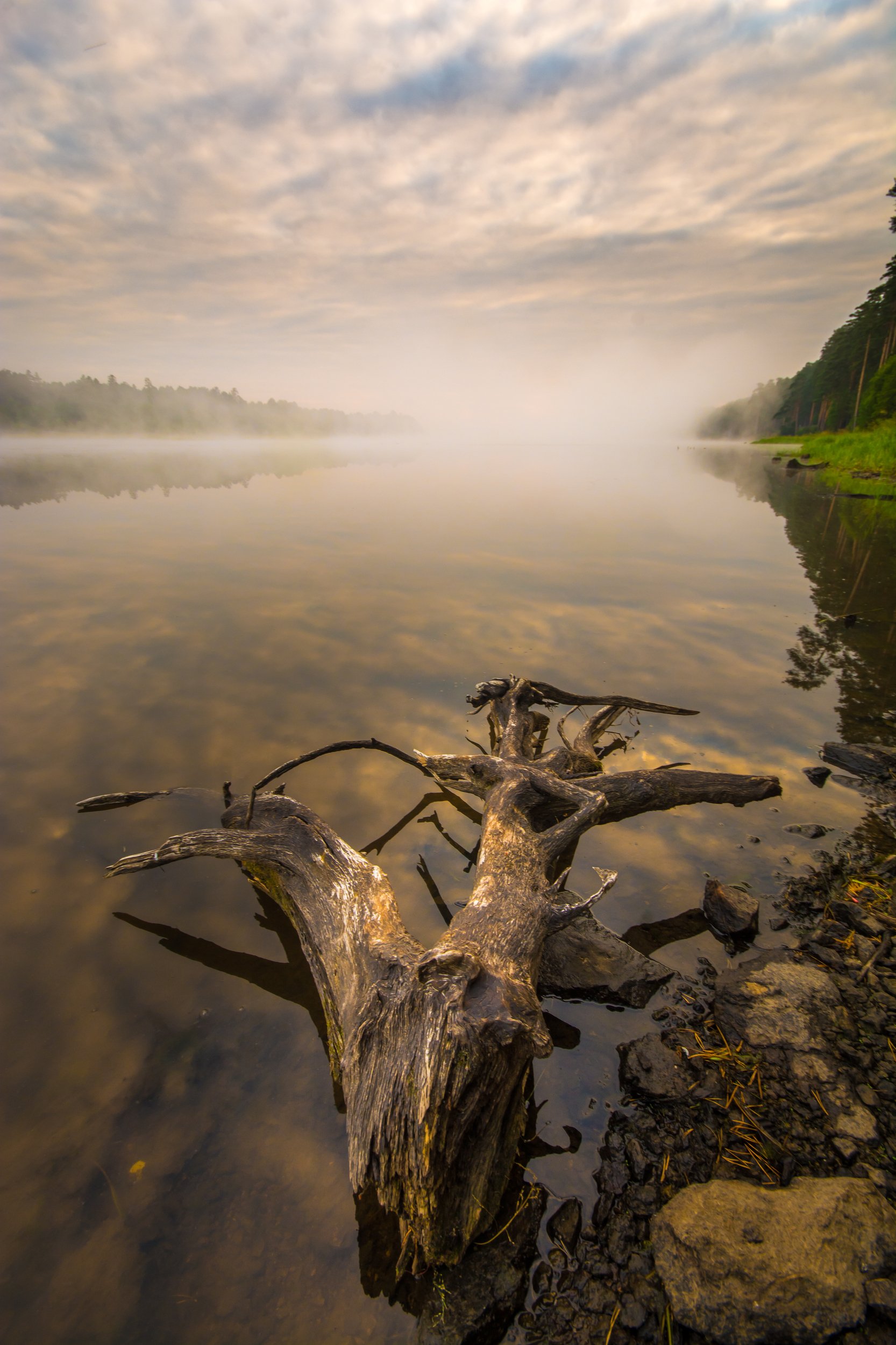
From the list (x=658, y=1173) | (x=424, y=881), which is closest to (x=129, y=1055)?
(x=424, y=881)

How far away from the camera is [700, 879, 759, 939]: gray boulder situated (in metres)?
4.77

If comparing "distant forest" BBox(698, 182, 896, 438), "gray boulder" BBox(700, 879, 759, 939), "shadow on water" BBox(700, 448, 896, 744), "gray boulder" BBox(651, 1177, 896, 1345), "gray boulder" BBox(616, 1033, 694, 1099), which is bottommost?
"gray boulder" BBox(616, 1033, 694, 1099)

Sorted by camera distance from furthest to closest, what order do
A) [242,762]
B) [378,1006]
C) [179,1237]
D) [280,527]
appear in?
[280,527] → [242,762] → [378,1006] → [179,1237]

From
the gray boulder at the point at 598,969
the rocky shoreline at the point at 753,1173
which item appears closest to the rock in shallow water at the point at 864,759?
the rocky shoreline at the point at 753,1173

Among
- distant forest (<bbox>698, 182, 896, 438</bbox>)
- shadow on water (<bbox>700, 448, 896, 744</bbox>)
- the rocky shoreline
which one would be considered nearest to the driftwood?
the rocky shoreline

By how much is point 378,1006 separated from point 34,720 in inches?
310

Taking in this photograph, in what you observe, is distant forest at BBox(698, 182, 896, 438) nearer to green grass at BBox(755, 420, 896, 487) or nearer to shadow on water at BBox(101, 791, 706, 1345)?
green grass at BBox(755, 420, 896, 487)

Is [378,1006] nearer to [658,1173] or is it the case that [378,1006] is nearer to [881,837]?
[658,1173]

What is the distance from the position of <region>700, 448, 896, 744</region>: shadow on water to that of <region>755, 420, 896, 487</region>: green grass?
22.4 ft

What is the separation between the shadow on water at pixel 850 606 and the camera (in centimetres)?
889

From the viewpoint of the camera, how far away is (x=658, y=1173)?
3137mm

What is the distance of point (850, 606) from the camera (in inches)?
531

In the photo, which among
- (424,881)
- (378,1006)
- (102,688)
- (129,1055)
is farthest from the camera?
(102,688)

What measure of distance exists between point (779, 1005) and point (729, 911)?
954mm
